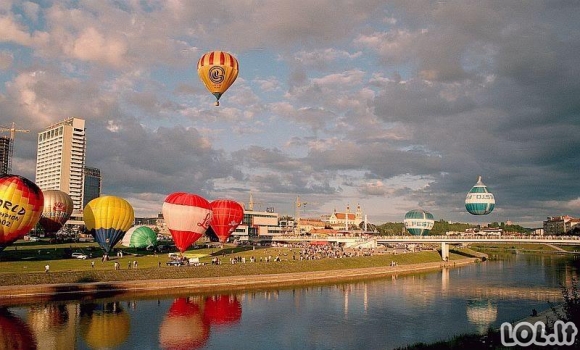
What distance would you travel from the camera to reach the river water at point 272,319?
39.9m

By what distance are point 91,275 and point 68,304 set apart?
816cm

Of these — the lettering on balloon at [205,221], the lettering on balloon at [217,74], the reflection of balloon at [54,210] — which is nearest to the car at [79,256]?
the lettering on balloon at [205,221]

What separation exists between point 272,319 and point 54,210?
65.5m

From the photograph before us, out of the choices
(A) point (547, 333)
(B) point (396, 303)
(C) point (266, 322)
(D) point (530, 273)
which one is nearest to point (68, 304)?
(C) point (266, 322)

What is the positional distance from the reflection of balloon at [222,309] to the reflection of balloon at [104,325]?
814 centimetres

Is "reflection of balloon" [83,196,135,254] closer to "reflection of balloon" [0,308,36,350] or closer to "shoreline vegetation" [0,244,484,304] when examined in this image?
"shoreline vegetation" [0,244,484,304]

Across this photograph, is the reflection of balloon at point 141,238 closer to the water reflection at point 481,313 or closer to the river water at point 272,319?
the river water at point 272,319

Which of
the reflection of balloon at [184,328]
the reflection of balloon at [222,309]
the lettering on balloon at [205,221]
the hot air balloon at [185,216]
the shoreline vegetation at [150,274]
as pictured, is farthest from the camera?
the lettering on balloon at [205,221]

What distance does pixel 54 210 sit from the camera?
318ft

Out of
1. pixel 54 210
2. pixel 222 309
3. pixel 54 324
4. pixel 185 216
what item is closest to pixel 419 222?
pixel 185 216

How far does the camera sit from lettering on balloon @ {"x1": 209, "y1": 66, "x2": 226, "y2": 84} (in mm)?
72188

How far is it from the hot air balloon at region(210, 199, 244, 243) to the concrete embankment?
26390 millimetres

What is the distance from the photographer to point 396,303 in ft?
197

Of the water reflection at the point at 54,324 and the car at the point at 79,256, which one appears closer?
the water reflection at the point at 54,324
